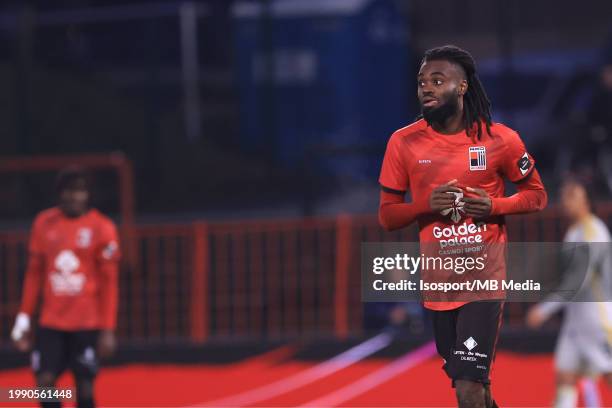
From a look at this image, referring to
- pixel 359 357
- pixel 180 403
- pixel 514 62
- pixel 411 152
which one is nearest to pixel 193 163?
pixel 514 62

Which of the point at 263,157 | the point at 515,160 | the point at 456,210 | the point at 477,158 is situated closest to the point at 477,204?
the point at 456,210

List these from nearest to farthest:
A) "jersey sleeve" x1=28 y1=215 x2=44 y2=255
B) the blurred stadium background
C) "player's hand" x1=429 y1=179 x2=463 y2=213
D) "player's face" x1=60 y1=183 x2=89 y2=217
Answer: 1. "player's hand" x1=429 y1=179 x2=463 y2=213
2. "player's face" x1=60 y1=183 x2=89 y2=217
3. "jersey sleeve" x1=28 y1=215 x2=44 y2=255
4. the blurred stadium background

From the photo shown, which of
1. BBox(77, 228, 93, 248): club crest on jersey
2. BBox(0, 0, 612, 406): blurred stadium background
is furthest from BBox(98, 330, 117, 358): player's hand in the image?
BBox(0, 0, 612, 406): blurred stadium background

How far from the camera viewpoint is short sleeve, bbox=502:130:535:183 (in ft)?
24.4

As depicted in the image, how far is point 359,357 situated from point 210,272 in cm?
219

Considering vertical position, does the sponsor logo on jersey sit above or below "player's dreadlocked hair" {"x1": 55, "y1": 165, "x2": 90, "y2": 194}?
below

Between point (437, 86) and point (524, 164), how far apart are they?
631mm

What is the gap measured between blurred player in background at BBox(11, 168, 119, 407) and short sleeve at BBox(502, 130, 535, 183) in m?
3.99

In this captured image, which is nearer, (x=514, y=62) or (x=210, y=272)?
(x=210, y=272)

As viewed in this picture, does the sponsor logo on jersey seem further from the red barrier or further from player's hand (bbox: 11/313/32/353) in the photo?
the red barrier

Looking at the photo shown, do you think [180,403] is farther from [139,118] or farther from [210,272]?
[139,118]

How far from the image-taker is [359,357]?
14.9 meters

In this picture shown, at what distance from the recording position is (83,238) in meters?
10.6

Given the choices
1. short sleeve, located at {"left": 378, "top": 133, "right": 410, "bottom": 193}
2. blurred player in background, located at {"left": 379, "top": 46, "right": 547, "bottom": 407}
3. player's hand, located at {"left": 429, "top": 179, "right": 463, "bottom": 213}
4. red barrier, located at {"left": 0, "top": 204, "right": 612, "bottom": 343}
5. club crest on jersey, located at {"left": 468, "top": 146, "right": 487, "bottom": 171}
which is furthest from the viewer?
red barrier, located at {"left": 0, "top": 204, "right": 612, "bottom": 343}
